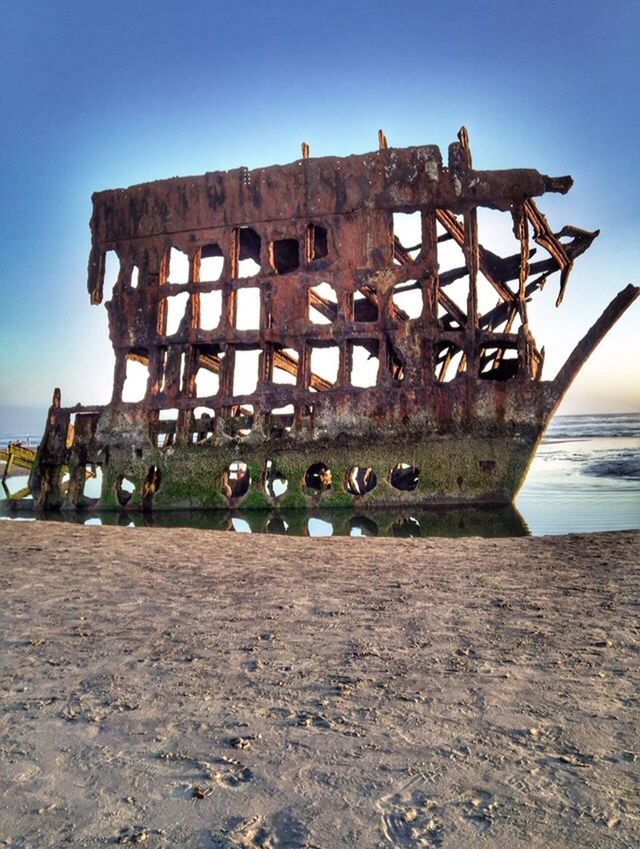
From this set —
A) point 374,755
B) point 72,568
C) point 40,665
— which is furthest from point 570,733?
point 72,568

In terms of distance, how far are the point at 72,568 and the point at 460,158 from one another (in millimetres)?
9466

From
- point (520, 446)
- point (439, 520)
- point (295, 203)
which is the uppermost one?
point (295, 203)

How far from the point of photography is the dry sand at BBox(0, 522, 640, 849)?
1723 millimetres

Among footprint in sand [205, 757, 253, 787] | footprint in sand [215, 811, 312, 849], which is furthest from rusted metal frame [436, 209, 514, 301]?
footprint in sand [215, 811, 312, 849]

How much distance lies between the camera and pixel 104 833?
5.53 feet

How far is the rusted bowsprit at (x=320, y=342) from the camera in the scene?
11133mm

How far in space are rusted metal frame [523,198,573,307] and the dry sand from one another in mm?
8258

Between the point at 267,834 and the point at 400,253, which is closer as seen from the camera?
the point at 267,834

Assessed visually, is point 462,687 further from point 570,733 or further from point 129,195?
point 129,195

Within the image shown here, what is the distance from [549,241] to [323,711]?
1177cm

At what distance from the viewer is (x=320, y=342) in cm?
1186

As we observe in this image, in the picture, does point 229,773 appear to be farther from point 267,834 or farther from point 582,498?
point 582,498

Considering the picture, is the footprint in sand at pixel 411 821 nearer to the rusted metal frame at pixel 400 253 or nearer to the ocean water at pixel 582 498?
the ocean water at pixel 582 498

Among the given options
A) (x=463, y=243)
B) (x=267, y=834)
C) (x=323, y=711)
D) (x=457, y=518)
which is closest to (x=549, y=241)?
(x=463, y=243)
